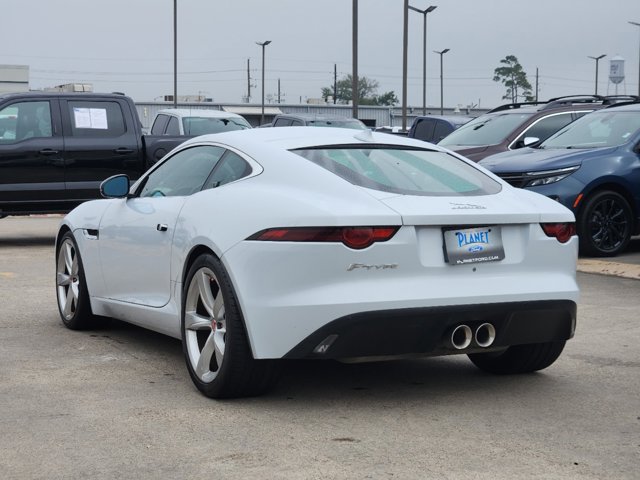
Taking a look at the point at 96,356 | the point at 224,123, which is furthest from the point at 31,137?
the point at 96,356

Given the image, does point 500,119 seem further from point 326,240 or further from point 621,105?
point 326,240

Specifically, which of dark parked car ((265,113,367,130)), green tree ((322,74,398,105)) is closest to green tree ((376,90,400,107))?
green tree ((322,74,398,105))

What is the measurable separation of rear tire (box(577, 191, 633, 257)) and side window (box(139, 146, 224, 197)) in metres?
6.73

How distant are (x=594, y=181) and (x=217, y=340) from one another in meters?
8.00

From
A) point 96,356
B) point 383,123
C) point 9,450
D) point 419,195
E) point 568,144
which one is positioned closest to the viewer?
point 9,450

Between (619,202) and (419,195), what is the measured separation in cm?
789

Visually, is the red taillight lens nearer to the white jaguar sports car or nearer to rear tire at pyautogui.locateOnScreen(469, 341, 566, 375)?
the white jaguar sports car

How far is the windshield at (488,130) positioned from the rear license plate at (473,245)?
10384mm

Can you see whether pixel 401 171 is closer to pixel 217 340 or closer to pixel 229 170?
pixel 229 170

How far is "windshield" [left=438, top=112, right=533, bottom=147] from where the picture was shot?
16078mm

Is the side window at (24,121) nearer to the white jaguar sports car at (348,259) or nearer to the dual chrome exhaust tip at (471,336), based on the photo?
the white jaguar sports car at (348,259)

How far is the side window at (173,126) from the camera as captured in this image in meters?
20.8

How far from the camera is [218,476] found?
4.40 meters

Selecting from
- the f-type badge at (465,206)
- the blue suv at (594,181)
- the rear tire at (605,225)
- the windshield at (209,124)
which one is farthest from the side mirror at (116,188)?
the windshield at (209,124)
